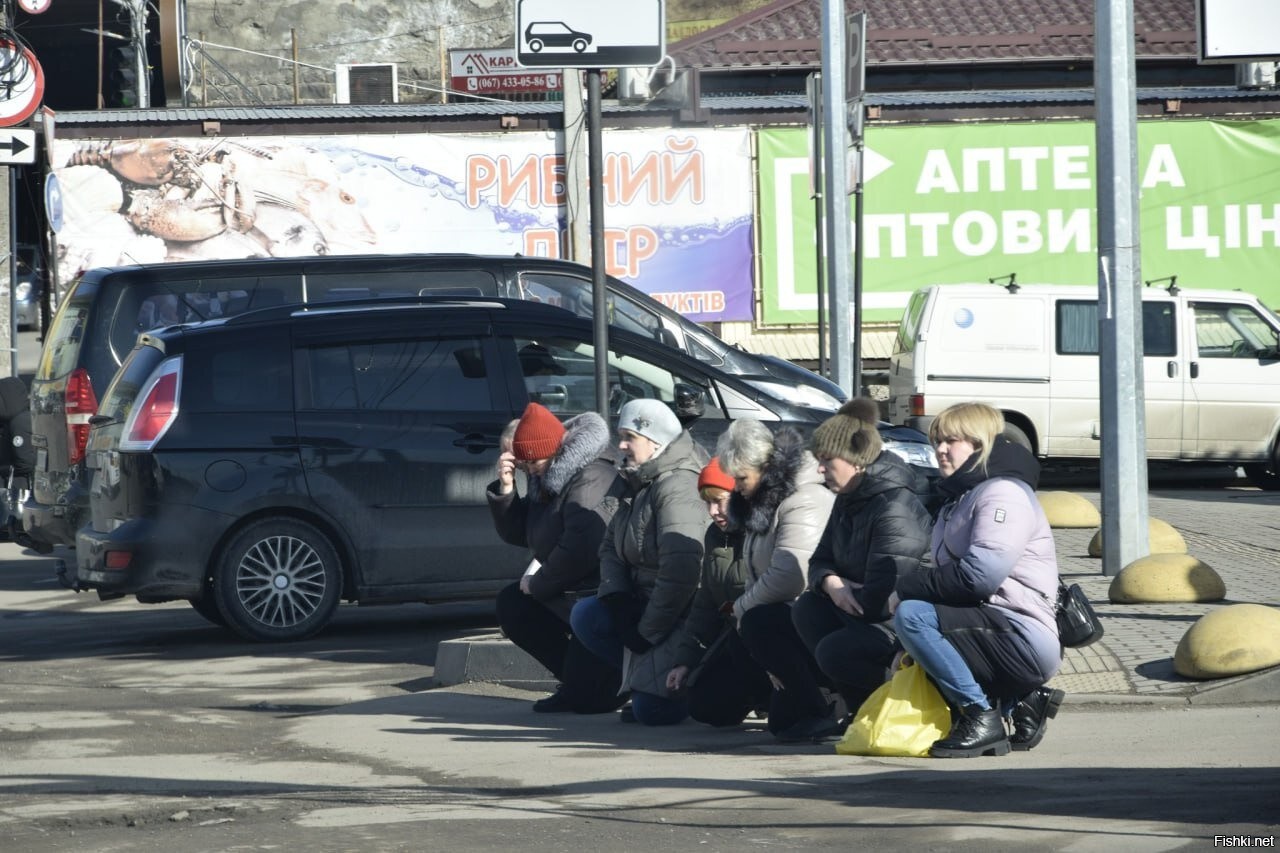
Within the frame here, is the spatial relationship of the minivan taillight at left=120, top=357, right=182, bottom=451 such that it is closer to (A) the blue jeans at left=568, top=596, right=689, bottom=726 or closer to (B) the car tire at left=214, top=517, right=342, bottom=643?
(B) the car tire at left=214, top=517, right=342, bottom=643

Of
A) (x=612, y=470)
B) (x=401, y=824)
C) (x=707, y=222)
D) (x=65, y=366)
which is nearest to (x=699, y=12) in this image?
(x=707, y=222)

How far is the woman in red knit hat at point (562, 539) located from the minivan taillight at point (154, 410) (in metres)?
2.47

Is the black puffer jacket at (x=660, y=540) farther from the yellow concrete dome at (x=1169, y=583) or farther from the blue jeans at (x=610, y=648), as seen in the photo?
the yellow concrete dome at (x=1169, y=583)

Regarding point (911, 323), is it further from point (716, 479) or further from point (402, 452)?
point (716, 479)

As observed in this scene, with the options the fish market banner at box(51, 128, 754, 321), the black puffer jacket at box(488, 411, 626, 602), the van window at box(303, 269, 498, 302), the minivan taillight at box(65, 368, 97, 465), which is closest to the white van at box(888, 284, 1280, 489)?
the van window at box(303, 269, 498, 302)

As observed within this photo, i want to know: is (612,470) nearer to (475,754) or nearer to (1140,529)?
(475,754)

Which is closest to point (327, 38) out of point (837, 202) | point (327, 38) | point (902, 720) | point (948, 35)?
point (327, 38)

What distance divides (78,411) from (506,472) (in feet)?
13.9

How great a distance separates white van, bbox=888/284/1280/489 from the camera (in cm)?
1744

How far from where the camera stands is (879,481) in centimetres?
679

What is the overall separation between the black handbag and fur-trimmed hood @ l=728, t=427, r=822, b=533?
3.74ft

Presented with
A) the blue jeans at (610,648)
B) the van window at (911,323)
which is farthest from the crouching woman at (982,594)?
the van window at (911,323)

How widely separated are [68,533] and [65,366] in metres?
1.20

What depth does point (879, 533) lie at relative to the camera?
6781mm
